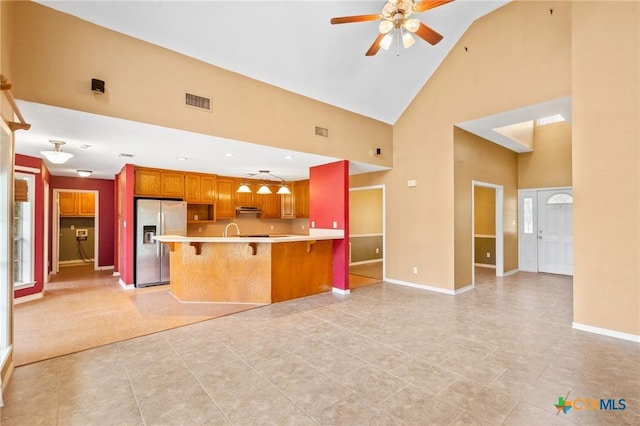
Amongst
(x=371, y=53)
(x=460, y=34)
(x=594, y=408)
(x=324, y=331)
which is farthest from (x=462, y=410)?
(x=460, y=34)

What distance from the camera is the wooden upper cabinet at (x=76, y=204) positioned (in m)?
8.73

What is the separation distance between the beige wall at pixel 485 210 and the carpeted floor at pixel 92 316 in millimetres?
6621

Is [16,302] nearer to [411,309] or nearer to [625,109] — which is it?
[411,309]

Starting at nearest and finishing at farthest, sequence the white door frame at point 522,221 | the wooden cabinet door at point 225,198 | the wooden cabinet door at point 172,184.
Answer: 1. the wooden cabinet door at point 172,184
2. the white door frame at point 522,221
3. the wooden cabinet door at point 225,198

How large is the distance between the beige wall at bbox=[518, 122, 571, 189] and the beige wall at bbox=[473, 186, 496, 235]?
744 millimetres

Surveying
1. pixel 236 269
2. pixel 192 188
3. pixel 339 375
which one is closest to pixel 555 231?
pixel 339 375

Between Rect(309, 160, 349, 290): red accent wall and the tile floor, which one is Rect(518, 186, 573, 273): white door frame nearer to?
the tile floor

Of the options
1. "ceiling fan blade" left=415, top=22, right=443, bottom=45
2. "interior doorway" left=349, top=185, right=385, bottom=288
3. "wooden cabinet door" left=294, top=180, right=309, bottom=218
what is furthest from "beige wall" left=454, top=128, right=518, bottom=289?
"wooden cabinet door" left=294, top=180, right=309, bottom=218

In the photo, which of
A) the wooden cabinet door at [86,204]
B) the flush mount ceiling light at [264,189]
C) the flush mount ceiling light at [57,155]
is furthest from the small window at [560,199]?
the wooden cabinet door at [86,204]

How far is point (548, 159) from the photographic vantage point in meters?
7.25

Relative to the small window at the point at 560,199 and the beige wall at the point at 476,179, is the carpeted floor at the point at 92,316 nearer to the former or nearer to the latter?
the beige wall at the point at 476,179

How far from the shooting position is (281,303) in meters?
4.95

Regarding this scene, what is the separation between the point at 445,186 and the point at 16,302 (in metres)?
7.54

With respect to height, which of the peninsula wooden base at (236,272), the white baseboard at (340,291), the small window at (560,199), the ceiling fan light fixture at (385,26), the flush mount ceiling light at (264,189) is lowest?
the white baseboard at (340,291)
